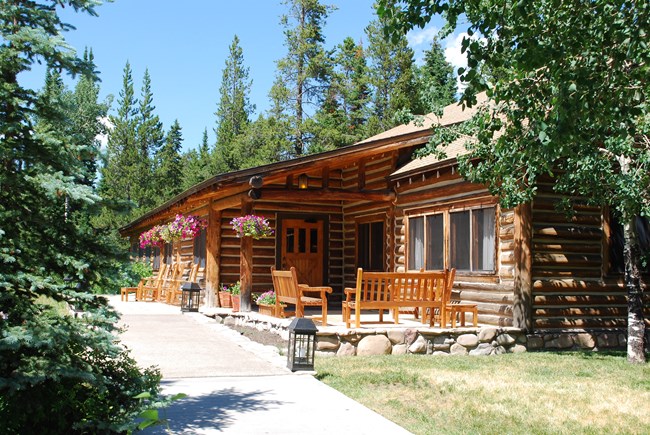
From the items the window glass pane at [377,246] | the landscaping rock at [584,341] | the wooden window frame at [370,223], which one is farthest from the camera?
the window glass pane at [377,246]

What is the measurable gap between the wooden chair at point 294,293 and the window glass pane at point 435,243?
297 cm

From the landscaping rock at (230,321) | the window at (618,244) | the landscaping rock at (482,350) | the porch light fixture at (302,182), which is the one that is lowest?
the landscaping rock at (482,350)

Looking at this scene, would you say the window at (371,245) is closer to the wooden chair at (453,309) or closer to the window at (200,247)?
the window at (200,247)

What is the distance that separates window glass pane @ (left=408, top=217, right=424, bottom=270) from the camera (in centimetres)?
1388

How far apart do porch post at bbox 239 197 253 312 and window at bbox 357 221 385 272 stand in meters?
3.82

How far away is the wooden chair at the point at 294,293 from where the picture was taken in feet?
34.8

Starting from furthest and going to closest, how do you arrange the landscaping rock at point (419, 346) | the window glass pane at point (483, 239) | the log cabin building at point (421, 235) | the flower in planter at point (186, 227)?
the flower in planter at point (186, 227) < the window glass pane at point (483, 239) < the log cabin building at point (421, 235) < the landscaping rock at point (419, 346)

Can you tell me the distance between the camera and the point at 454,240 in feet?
42.0

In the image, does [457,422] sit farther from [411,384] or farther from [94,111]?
[94,111]

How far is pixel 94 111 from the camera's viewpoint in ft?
136

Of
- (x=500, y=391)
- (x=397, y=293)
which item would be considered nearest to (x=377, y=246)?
(x=397, y=293)

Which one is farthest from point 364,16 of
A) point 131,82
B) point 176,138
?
point 176,138

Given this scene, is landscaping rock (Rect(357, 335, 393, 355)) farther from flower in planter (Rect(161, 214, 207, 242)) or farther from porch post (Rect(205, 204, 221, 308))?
flower in planter (Rect(161, 214, 207, 242))

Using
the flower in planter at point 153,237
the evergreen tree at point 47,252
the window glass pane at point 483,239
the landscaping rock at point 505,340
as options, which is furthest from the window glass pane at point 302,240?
the evergreen tree at point 47,252
